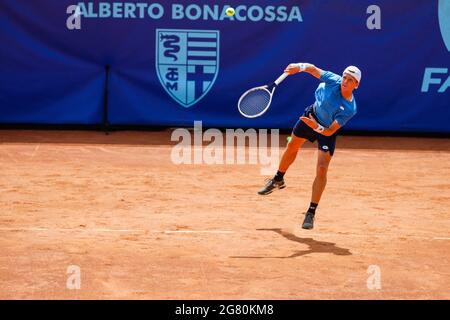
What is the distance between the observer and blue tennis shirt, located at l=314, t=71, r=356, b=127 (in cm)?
962

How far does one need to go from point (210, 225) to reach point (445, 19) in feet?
25.5

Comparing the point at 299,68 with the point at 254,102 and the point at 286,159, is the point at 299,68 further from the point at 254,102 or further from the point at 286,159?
the point at 286,159

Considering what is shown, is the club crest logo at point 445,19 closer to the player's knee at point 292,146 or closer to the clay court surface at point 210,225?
the clay court surface at point 210,225

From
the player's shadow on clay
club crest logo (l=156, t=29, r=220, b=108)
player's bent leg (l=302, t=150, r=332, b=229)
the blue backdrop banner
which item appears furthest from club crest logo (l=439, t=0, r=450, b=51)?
the player's shadow on clay

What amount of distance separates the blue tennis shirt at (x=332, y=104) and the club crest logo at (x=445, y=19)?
22.0 ft

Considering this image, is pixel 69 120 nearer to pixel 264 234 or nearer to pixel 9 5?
pixel 9 5

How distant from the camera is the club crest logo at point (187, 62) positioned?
15.7 meters

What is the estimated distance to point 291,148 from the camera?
1024 cm

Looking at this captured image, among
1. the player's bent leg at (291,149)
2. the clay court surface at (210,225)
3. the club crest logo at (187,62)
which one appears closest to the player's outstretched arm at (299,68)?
the player's bent leg at (291,149)

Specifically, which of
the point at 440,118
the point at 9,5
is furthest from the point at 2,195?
the point at 440,118

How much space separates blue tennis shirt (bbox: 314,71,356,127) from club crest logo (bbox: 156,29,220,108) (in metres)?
6.11

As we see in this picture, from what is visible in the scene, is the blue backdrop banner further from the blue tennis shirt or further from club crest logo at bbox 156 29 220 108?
the blue tennis shirt

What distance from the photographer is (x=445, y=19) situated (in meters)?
15.8
